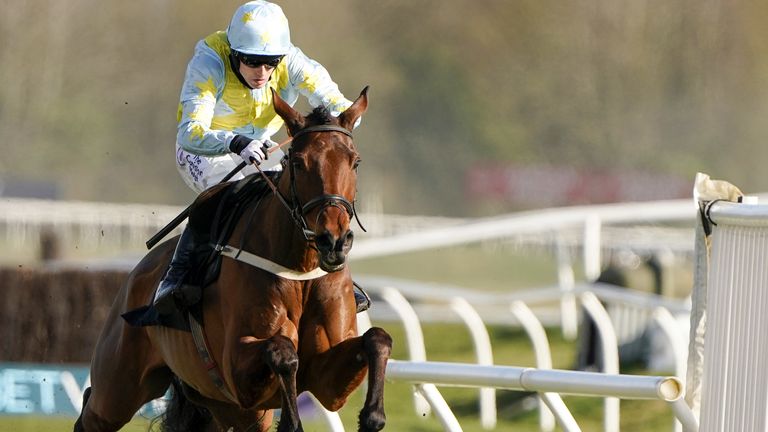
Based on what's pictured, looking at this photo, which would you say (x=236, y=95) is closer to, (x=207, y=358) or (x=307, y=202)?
(x=207, y=358)

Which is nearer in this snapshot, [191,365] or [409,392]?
[191,365]

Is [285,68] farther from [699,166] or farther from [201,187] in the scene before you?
[699,166]

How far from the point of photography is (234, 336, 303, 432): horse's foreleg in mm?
3250

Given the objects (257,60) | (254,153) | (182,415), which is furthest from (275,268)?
(182,415)

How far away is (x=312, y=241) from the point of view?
326 centimetres

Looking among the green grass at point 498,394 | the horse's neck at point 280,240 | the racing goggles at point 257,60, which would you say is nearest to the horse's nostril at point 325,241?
the horse's neck at point 280,240

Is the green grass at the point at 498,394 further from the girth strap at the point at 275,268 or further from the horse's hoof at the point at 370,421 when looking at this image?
the horse's hoof at the point at 370,421

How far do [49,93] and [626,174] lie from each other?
A: 784 cm

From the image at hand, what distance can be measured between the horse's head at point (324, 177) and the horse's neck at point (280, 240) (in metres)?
0.10

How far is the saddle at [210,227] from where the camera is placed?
3807 millimetres

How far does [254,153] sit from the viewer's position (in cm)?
347

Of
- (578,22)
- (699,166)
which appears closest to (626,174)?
(699,166)

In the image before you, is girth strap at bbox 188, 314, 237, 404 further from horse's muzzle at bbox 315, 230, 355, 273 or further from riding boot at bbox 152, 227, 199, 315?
horse's muzzle at bbox 315, 230, 355, 273

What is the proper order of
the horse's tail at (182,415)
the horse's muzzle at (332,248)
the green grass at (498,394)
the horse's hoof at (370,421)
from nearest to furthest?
the horse's muzzle at (332,248) → the horse's hoof at (370,421) → the horse's tail at (182,415) → the green grass at (498,394)
